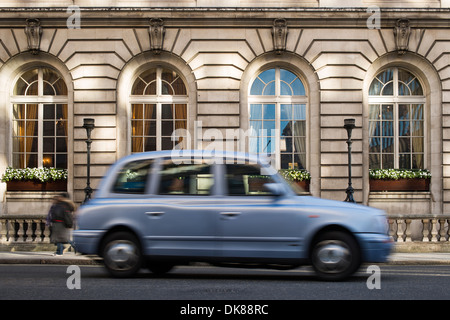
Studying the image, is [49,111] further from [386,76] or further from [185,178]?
[185,178]

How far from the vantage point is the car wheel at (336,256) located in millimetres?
8828

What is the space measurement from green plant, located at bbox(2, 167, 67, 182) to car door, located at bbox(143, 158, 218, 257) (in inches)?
492

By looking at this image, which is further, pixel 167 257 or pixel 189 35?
pixel 189 35

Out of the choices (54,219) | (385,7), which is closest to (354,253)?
(54,219)

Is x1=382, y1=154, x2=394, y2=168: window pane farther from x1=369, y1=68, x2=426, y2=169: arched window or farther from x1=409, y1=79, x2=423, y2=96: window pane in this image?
x1=409, y1=79, x2=423, y2=96: window pane

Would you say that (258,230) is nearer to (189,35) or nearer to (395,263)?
(395,263)

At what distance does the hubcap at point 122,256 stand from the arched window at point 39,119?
12.9 m

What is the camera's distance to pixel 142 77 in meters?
21.6

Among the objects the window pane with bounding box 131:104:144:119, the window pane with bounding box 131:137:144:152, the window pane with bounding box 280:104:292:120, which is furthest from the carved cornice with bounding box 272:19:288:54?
the window pane with bounding box 131:137:144:152

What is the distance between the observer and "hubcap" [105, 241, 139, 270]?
924cm

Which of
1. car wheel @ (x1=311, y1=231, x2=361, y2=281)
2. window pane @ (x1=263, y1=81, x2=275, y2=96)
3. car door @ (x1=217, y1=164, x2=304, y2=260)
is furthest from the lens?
window pane @ (x1=263, y1=81, x2=275, y2=96)

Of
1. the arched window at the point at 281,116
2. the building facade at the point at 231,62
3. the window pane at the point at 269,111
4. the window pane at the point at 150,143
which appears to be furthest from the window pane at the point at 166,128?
the window pane at the point at 269,111

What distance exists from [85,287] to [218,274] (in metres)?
2.85

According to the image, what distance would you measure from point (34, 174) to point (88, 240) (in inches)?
487
